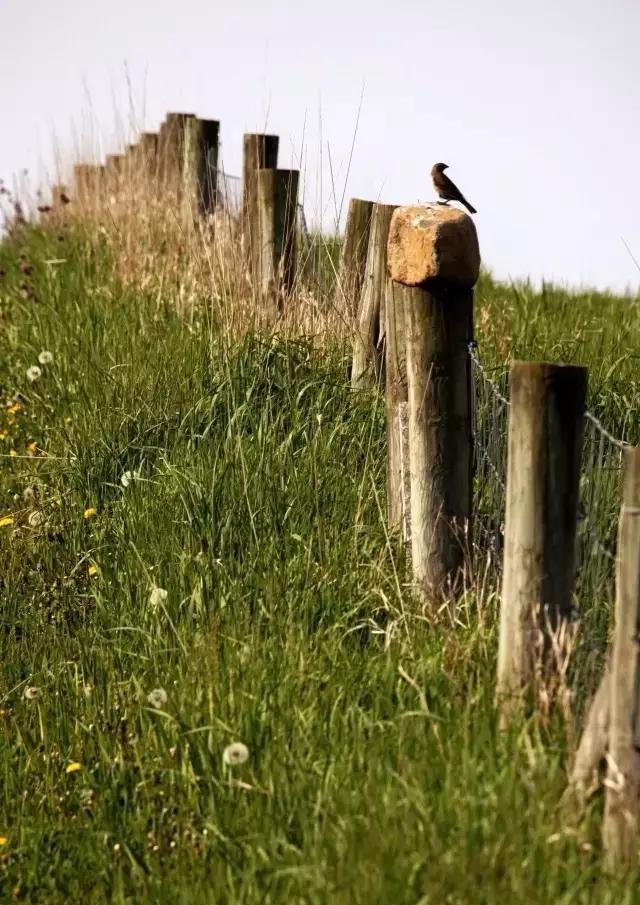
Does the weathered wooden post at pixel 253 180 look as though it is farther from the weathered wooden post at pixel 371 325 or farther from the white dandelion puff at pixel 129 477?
the white dandelion puff at pixel 129 477

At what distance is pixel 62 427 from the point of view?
18.3ft

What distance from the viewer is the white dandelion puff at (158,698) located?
3.19m

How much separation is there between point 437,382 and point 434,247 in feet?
1.32

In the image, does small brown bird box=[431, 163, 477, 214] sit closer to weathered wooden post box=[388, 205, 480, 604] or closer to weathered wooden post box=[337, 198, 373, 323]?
weathered wooden post box=[388, 205, 480, 604]

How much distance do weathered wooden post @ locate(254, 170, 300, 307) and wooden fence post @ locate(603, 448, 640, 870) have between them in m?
4.00

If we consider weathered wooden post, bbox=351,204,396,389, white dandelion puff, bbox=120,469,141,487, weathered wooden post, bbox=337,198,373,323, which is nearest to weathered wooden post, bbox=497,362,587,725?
white dandelion puff, bbox=120,469,141,487

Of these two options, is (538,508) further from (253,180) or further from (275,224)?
(253,180)

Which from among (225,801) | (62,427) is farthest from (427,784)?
(62,427)

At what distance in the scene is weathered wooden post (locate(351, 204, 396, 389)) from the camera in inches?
192

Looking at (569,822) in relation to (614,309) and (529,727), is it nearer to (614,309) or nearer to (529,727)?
(529,727)

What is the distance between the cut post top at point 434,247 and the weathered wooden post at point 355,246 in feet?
5.32

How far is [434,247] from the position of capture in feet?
11.5

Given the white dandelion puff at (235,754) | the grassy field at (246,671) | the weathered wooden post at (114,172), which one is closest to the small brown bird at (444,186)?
the grassy field at (246,671)

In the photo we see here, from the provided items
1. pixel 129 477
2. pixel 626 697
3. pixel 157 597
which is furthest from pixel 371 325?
pixel 626 697
